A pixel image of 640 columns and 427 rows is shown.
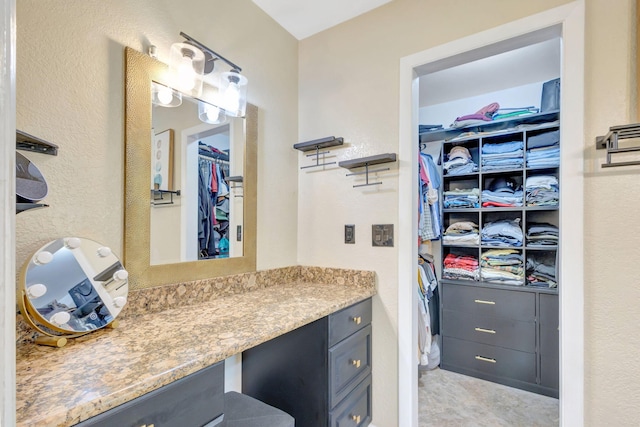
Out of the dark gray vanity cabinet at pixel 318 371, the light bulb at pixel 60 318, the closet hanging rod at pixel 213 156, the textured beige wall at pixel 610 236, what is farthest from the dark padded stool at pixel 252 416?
the textured beige wall at pixel 610 236

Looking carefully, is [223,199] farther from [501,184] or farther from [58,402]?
[501,184]

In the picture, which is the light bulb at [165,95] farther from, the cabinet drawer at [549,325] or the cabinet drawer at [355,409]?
the cabinet drawer at [549,325]

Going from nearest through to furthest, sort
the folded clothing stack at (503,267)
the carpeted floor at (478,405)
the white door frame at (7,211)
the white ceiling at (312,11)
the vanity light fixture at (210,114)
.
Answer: the white door frame at (7,211) → the vanity light fixture at (210,114) → the white ceiling at (312,11) → the carpeted floor at (478,405) → the folded clothing stack at (503,267)

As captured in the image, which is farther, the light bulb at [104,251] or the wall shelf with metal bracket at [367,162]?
the wall shelf with metal bracket at [367,162]

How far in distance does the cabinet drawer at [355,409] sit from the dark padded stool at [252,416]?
297 mm

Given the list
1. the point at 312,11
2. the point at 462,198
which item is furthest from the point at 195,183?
the point at 462,198

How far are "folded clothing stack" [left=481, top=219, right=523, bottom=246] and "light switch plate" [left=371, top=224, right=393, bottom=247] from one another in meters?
1.28

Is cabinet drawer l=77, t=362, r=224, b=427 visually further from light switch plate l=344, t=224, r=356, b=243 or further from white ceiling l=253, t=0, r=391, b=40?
white ceiling l=253, t=0, r=391, b=40

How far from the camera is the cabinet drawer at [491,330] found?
2.26 meters

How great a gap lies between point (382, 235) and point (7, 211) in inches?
59.4

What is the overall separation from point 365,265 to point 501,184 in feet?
5.22

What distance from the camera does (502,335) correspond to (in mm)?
2344

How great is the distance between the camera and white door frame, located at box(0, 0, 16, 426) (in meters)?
0.39

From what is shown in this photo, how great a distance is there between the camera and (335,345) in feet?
4.42
